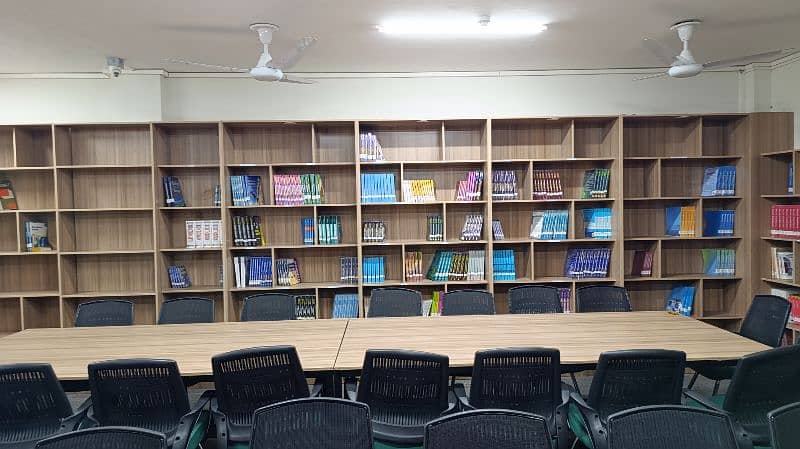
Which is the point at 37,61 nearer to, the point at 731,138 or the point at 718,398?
the point at 718,398

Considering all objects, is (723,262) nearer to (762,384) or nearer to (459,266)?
(459,266)

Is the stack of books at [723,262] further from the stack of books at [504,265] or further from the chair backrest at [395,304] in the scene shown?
the chair backrest at [395,304]

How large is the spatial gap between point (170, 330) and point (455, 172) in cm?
332

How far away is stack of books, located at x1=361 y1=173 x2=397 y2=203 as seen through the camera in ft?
20.3

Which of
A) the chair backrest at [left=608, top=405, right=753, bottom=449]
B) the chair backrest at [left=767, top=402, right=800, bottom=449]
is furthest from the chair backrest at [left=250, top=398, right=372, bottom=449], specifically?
the chair backrest at [left=767, top=402, right=800, bottom=449]

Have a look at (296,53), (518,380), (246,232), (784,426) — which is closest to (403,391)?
(518,380)

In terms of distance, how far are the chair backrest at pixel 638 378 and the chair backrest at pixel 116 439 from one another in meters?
2.06

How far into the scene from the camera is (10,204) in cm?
618

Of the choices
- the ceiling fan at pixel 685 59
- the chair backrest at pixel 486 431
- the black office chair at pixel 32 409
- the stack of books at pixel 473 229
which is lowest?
the black office chair at pixel 32 409

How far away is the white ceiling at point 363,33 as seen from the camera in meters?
4.23

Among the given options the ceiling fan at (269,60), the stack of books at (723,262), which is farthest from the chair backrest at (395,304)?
the stack of books at (723,262)

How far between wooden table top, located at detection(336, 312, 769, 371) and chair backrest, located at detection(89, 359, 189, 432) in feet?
2.87

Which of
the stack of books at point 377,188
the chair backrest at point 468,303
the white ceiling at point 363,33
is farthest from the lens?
the stack of books at point 377,188

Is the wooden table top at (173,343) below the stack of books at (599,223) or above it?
below
